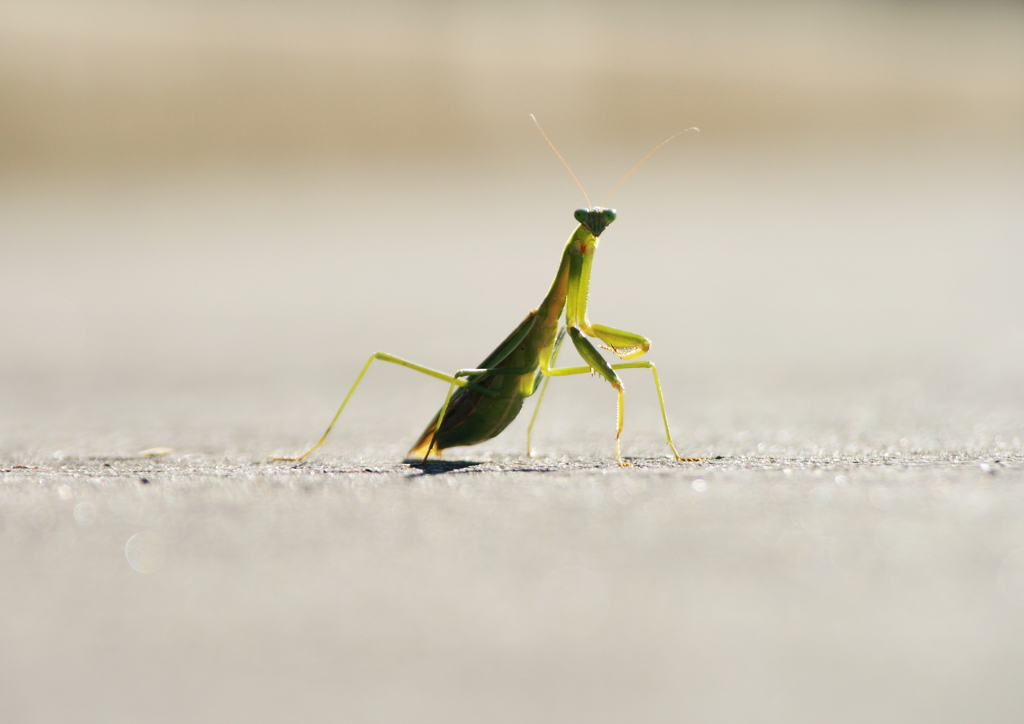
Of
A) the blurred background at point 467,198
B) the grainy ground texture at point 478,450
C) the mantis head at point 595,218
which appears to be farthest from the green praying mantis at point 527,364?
the blurred background at point 467,198

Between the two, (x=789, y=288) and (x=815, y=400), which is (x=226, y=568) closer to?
(x=815, y=400)

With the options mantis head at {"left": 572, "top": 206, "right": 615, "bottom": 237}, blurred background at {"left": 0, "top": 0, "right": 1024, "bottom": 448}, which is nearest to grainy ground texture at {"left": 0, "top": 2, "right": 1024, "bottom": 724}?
blurred background at {"left": 0, "top": 0, "right": 1024, "bottom": 448}

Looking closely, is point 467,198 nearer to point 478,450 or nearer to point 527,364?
point 478,450

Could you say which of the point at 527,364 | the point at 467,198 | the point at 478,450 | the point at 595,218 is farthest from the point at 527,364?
the point at 467,198

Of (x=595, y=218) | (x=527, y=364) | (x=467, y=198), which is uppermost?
(x=467, y=198)

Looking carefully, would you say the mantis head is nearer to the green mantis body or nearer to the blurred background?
the green mantis body

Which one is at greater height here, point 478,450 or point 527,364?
point 527,364

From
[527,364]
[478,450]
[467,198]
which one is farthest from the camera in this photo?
[467,198]
